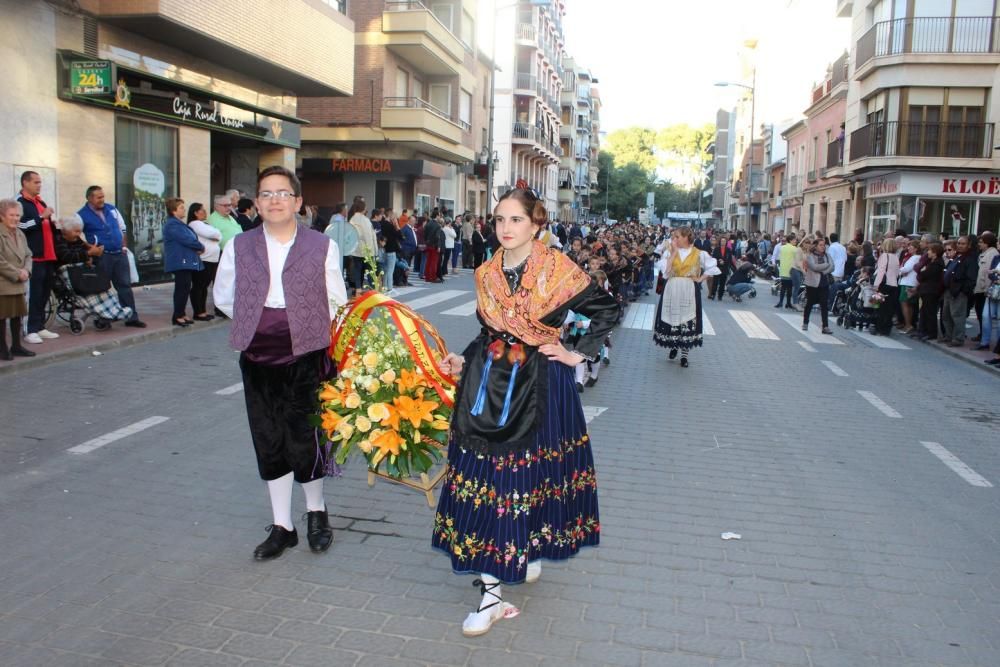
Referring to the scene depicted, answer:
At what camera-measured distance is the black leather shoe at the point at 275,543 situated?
14.2 feet

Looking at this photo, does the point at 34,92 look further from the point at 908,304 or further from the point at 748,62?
the point at 748,62

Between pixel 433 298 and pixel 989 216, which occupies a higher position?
pixel 989 216

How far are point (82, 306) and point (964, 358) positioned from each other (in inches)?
497

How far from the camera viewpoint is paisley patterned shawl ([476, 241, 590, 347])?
3658 millimetres

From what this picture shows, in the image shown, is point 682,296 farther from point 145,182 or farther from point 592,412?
point 145,182

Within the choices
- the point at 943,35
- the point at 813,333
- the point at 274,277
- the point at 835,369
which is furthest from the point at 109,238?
the point at 943,35

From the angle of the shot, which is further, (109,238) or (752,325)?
(752,325)

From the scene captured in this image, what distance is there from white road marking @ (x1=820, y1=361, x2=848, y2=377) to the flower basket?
26.8 ft

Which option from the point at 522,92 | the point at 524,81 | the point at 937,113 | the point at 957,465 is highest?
the point at 524,81

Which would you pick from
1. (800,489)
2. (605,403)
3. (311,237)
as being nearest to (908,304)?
(605,403)

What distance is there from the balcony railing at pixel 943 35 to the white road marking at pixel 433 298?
18427 mm

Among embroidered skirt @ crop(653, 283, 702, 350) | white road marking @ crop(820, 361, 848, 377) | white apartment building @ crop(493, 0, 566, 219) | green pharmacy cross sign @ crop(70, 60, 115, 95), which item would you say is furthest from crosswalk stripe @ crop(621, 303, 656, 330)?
white apartment building @ crop(493, 0, 566, 219)

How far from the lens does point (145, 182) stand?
16.2m

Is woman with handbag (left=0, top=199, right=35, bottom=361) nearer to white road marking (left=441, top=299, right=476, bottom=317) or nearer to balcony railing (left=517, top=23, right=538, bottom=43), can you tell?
white road marking (left=441, top=299, right=476, bottom=317)
